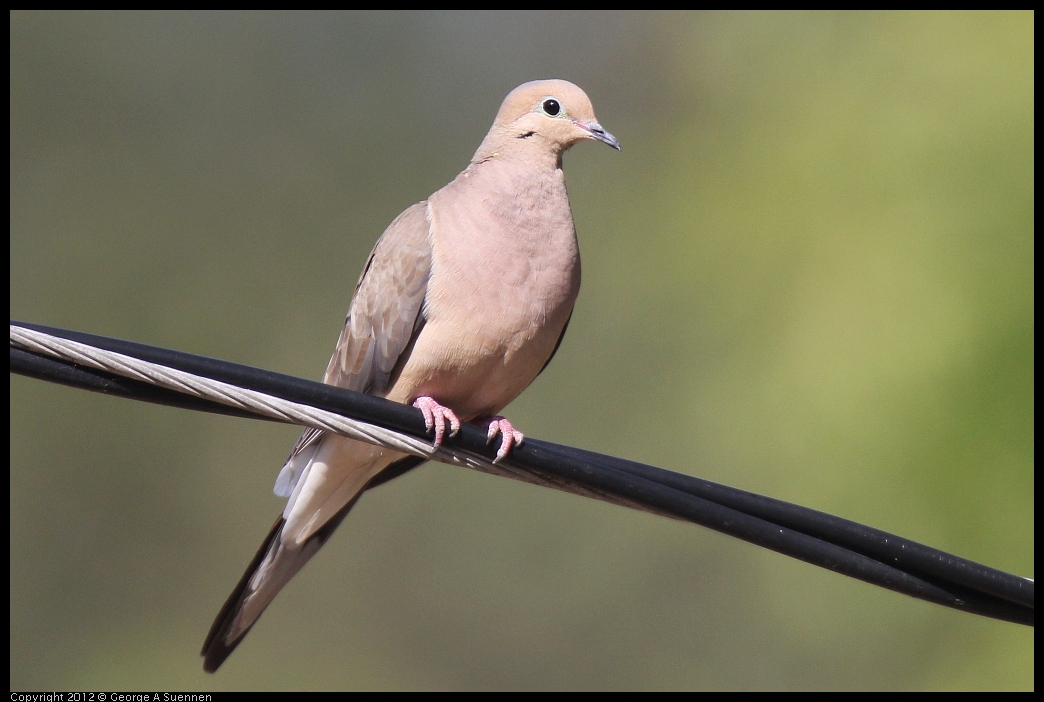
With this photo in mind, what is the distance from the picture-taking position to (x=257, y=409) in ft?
6.72

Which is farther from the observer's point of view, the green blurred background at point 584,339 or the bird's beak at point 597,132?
the green blurred background at point 584,339

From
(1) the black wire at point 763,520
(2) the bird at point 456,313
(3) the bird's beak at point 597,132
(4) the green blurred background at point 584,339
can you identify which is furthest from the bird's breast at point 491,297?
(4) the green blurred background at point 584,339

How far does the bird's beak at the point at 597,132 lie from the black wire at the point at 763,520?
172 cm

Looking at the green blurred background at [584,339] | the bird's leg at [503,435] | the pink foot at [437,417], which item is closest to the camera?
the bird's leg at [503,435]

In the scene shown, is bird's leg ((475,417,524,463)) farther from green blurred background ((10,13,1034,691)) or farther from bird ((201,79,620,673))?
green blurred background ((10,13,1034,691))

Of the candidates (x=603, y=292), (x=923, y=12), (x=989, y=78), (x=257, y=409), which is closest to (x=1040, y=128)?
(x=989, y=78)

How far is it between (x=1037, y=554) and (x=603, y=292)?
4756mm

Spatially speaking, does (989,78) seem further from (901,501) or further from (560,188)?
(560,188)

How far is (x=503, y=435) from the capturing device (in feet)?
9.23

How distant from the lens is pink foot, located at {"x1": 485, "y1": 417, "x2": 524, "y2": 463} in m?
2.28

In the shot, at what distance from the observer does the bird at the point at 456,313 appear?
10.1 feet

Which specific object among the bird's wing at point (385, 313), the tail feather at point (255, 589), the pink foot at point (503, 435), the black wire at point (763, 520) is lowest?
the tail feather at point (255, 589)

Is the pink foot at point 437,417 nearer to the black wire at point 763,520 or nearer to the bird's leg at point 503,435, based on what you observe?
the bird's leg at point 503,435

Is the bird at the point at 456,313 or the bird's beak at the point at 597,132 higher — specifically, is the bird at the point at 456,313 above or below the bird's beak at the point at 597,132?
below
